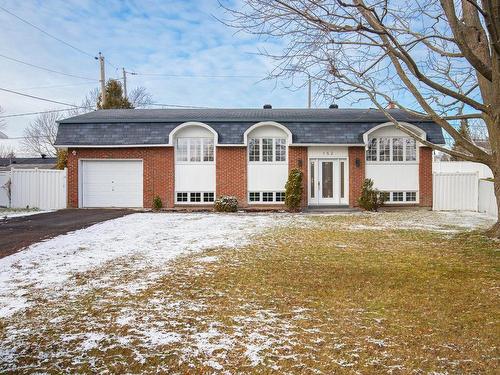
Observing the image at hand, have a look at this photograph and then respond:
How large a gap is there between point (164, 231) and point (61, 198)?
963cm

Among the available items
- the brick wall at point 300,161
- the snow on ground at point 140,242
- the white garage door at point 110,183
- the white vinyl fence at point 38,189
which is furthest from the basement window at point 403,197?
the white vinyl fence at point 38,189

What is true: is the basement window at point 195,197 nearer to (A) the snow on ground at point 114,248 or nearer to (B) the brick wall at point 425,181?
(A) the snow on ground at point 114,248

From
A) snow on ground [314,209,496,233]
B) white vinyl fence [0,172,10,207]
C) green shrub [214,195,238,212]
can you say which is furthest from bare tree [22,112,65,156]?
snow on ground [314,209,496,233]

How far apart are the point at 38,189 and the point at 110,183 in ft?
11.0

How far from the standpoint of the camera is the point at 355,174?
750 inches

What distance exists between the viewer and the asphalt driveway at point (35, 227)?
9.69 meters

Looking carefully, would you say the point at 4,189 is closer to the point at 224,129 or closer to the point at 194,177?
the point at 194,177

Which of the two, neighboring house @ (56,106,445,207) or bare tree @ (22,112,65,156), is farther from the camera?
bare tree @ (22,112,65,156)

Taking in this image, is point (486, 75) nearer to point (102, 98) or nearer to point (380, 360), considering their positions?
point (380, 360)

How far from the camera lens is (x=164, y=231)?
1202 centimetres

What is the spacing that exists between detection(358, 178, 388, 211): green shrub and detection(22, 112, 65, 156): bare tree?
46.3 metres

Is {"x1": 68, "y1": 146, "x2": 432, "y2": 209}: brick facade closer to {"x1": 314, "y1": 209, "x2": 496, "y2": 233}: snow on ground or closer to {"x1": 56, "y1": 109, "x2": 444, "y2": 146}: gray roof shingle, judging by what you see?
{"x1": 56, "y1": 109, "x2": 444, "y2": 146}: gray roof shingle

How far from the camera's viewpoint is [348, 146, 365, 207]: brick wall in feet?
62.5

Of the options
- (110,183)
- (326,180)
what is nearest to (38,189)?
(110,183)
